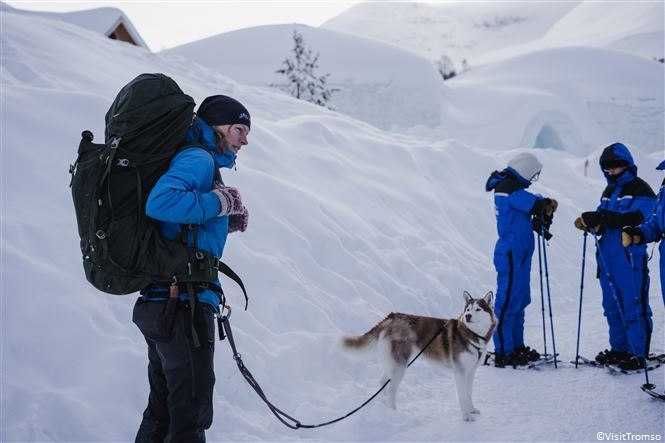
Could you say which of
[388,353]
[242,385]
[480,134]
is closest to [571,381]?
[388,353]

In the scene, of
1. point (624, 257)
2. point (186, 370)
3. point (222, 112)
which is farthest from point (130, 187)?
point (624, 257)

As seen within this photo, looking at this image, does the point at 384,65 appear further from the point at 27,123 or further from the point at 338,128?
the point at 27,123

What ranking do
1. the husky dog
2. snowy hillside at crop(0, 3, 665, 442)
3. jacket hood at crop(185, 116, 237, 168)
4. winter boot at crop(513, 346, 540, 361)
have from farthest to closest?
winter boot at crop(513, 346, 540, 361) < the husky dog < snowy hillside at crop(0, 3, 665, 442) < jacket hood at crop(185, 116, 237, 168)

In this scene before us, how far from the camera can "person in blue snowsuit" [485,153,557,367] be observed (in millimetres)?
5414

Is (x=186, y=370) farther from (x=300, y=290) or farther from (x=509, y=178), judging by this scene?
(x=509, y=178)

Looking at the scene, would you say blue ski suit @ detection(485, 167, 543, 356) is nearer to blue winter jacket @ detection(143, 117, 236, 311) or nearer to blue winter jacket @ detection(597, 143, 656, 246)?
blue winter jacket @ detection(597, 143, 656, 246)

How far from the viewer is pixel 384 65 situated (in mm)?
37938

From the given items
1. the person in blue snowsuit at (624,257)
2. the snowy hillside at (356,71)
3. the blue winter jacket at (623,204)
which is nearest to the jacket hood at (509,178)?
the person in blue snowsuit at (624,257)

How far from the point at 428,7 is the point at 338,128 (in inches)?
5766

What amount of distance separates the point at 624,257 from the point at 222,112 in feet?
13.4

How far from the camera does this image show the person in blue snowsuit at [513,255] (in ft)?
17.8

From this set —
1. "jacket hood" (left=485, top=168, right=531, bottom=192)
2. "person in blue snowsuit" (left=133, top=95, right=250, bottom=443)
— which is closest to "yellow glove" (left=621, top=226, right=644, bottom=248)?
"jacket hood" (left=485, top=168, right=531, bottom=192)

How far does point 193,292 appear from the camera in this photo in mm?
2494

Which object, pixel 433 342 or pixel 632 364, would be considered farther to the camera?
pixel 632 364
